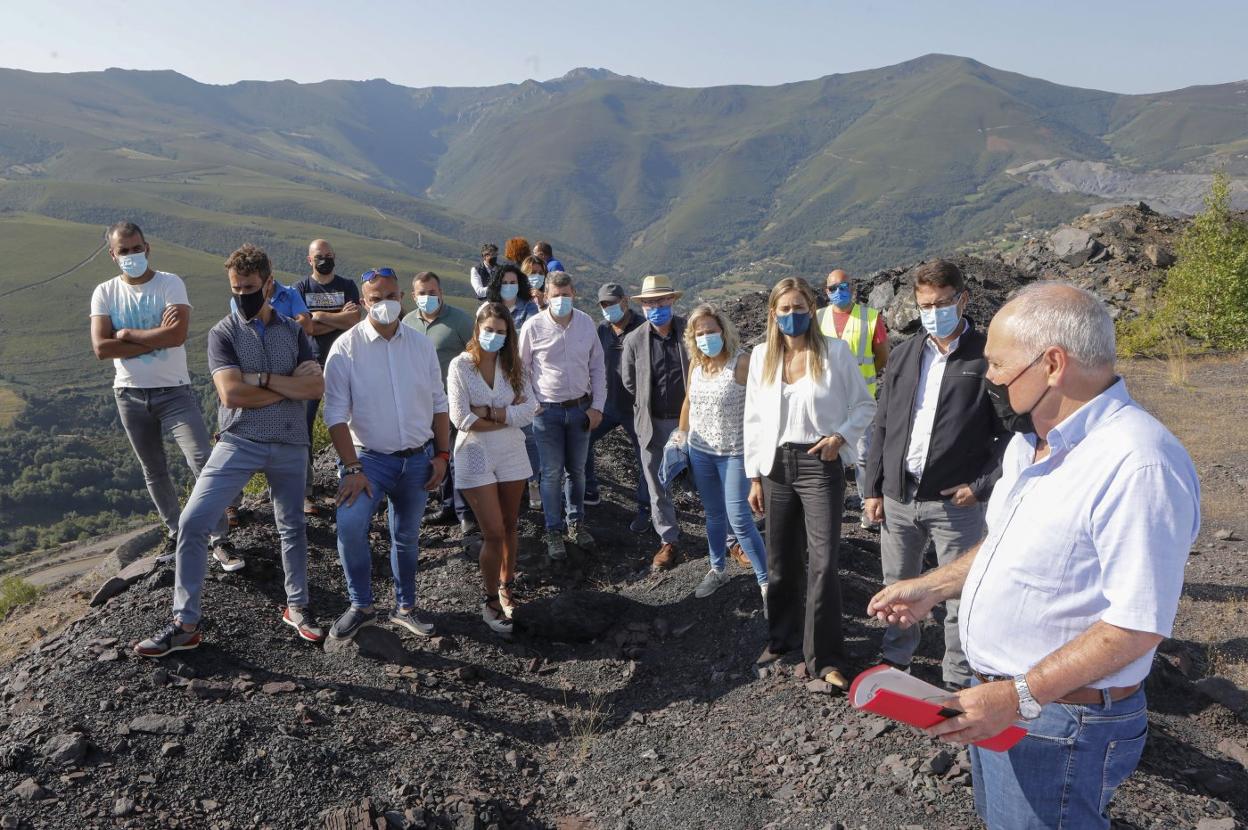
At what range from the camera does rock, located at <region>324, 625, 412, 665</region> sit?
5254 millimetres

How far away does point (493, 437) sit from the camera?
565cm

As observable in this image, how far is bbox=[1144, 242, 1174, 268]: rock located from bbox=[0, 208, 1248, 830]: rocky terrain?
68.8 feet

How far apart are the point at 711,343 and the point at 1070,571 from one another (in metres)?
3.64

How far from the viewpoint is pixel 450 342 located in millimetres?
7191

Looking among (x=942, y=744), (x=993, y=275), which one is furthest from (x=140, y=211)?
(x=942, y=744)

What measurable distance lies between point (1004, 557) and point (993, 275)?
2286cm

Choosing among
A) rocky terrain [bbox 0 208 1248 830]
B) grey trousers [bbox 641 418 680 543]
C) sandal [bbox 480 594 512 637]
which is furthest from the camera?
grey trousers [bbox 641 418 680 543]

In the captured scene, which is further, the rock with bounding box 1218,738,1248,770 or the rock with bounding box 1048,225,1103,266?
the rock with bounding box 1048,225,1103,266

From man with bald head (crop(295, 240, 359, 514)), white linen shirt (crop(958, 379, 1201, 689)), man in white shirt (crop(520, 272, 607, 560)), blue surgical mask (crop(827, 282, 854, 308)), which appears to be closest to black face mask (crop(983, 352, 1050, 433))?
white linen shirt (crop(958, 379, 1201, 689))

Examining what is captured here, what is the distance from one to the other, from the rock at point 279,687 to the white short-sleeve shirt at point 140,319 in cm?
219

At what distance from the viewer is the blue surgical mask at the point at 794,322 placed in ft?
15.1

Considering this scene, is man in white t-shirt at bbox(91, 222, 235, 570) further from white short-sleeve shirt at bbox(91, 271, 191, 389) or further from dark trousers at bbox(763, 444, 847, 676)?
dark trousers at bbox(763, 444, 847, 676)

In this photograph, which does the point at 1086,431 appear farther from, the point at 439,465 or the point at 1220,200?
the point at 1220,200

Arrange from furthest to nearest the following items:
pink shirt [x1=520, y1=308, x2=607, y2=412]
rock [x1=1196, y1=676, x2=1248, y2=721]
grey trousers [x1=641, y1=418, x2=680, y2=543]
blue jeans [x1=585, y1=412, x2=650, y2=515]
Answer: blue jeans [x1=585, y1=412, x2=650, y2=515] → pink shirt [x1=520, y1=308, x2=607, y2=412] → grey trousers [x1=641, y1=418, x2=680, y2=543] → rock [x1=1196, y1=676, x2=1248, y2=721]
